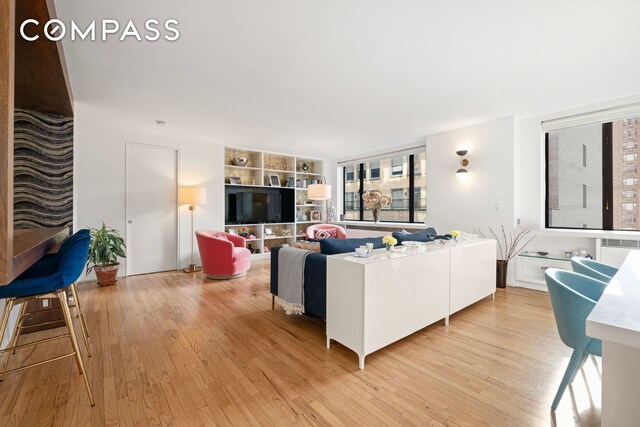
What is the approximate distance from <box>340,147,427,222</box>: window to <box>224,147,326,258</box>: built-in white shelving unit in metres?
0.78

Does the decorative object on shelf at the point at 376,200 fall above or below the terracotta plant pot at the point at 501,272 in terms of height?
above

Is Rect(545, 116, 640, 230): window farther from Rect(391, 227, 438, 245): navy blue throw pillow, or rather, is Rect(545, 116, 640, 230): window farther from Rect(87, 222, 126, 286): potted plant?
Rect(87, 222, 126, 286): potted plant

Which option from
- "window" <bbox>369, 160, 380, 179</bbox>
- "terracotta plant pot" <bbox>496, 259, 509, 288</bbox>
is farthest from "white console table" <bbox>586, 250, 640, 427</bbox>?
"window" <bbox>369, 160, 380, 179</bbox>

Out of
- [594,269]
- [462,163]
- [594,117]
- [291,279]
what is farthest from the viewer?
[462,163]

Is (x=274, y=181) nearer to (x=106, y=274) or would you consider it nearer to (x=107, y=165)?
(x=107, y=165)

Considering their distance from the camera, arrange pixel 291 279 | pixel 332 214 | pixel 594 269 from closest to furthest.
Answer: pixel 594 269
pixel 291 279
pixel 332 214

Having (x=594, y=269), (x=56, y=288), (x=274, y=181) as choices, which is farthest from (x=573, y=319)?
(x=274, y=181)

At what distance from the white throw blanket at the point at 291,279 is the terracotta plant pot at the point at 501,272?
3024 mm

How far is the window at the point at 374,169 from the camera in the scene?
639 cm

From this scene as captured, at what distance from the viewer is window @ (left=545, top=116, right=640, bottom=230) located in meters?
3.42

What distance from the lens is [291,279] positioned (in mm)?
2703

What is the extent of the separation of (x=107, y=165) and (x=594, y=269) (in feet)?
19.6

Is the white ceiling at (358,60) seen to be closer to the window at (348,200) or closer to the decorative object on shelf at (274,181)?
the decorative object on shelf at (274,181)

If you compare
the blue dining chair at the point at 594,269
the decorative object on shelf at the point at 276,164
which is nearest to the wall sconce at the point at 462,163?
the blue dining chair at the point at 594,269
